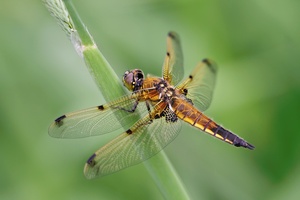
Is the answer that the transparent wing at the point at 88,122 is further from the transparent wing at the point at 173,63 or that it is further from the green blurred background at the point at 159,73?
the green blurred background at the point at 159,73

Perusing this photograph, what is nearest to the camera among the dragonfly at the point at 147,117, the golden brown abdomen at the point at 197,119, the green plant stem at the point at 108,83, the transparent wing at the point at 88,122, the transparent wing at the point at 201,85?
the green plant stem at the point at 108,83

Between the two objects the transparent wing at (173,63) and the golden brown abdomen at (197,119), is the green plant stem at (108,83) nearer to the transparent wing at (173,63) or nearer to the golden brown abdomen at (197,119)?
the golden brown abdomen at (197,119)

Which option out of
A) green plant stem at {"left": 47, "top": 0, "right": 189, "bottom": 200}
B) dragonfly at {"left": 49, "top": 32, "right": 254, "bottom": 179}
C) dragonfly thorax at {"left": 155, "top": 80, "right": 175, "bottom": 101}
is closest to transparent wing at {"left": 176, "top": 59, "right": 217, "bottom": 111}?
dragonfly at {"left": 49, "top": 32, "right": 254, "bottom": 179}

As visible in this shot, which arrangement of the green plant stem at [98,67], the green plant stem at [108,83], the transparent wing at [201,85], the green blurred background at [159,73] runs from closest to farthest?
the green plant stem at [108,83] → the green plant stem at [98,67] → the transparent wing at [201,85] → the green blurred background at [159,73]

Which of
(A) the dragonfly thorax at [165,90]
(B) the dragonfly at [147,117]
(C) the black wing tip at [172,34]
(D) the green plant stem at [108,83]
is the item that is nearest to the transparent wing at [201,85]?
(B) the dragonfly at [147,117]

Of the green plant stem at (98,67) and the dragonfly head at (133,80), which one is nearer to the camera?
the green plant stem at (98,67)

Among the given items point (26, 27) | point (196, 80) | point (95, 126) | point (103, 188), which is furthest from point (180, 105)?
point (26, 27)

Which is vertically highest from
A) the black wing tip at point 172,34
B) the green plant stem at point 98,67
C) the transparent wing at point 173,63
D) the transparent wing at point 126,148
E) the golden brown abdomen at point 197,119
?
the green plant stem at point 98,67

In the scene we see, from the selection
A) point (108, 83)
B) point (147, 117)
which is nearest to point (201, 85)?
point (147, 117)

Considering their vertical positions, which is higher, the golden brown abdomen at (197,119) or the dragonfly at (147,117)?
the dragonfly at (147,117)
